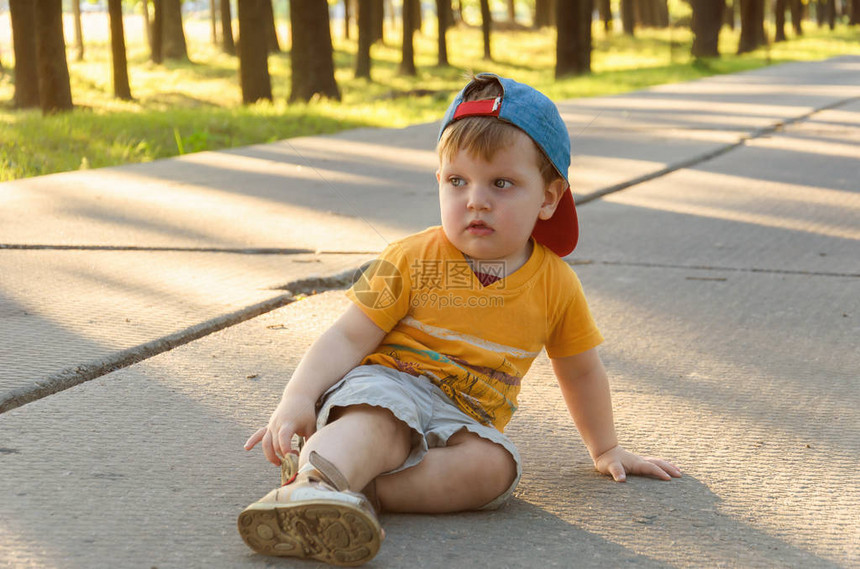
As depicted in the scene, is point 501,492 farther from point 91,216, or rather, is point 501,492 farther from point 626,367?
point 91,216

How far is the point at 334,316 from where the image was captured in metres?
3.80

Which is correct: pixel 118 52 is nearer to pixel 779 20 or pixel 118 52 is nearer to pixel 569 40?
pixel 569 40

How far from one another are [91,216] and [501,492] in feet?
12.7

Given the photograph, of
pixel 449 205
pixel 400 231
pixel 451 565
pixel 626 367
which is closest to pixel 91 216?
pixel 400 231

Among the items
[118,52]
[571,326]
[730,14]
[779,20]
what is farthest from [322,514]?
[730,14]

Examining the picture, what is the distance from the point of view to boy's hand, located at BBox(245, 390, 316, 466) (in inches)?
87.6

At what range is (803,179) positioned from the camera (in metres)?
7.27

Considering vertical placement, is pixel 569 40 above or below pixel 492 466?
above

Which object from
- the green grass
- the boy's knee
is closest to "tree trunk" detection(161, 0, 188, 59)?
the green grass

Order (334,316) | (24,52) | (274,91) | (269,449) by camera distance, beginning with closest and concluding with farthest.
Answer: (269,449)
(334,316)
(24,52)
(274,91)

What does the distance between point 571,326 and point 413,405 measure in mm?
488

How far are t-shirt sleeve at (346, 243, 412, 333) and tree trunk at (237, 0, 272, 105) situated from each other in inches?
495

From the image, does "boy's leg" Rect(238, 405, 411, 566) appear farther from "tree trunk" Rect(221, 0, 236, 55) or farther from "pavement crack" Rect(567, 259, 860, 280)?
"tree trunk" Rect(221, 0, 236, 55)

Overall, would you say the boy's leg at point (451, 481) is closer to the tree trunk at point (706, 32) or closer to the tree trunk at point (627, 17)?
the tree trunk at point (706, 32)
